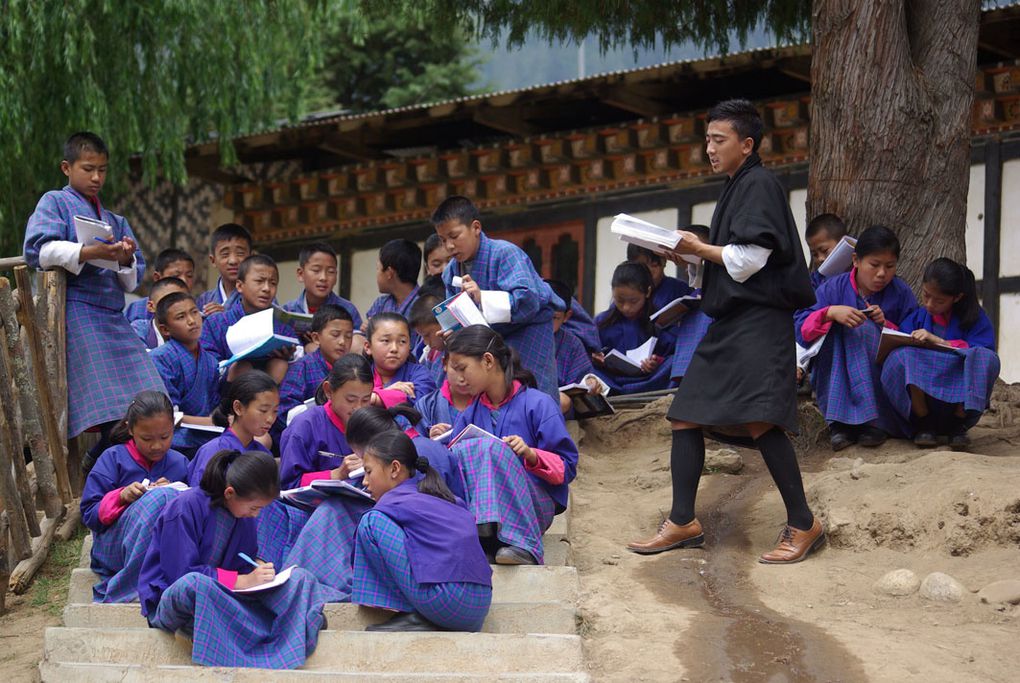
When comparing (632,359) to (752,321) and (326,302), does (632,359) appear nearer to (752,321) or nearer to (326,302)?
(326,302)

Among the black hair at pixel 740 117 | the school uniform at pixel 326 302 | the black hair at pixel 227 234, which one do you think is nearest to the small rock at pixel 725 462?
the black hair at pixel 740 117

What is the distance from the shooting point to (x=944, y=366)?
667cm

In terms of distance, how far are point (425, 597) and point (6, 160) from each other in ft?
22.3

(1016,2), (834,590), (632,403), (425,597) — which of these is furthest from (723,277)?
(1016,2)

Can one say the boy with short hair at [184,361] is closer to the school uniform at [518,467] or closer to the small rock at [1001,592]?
the school uniform at [518,467]

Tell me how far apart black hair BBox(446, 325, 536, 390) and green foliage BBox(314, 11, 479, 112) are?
1271 cm

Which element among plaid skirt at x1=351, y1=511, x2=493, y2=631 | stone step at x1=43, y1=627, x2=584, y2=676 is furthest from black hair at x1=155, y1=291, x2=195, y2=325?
plaid skirt at x1=351, y1=511, x2=493, y2=631

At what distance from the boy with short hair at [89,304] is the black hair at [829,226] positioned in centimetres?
365

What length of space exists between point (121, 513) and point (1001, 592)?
341 cm

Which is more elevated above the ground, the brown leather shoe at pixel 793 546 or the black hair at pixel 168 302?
the black hair at pixel 168 302

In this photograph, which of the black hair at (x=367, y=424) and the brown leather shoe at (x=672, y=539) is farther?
the brown leather shoe at (x=672, y=539)

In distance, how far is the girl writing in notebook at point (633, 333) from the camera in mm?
8297

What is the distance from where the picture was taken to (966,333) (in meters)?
7.00

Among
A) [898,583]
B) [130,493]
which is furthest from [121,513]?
[898,583]
